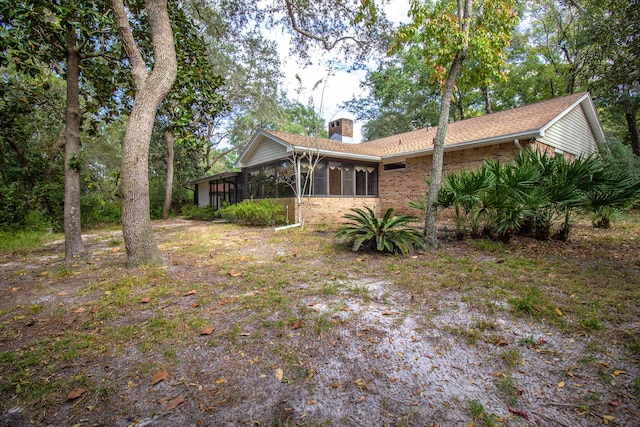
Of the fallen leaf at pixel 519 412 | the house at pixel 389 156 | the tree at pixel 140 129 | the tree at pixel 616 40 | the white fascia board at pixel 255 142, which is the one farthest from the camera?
the white fascia board at pixel 255 142

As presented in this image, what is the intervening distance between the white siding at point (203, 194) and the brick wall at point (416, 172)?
1235cm

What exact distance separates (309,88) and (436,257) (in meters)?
7.28

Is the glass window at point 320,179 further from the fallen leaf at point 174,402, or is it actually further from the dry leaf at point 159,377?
the fallen leaf at point 174,402

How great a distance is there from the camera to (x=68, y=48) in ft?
17.2

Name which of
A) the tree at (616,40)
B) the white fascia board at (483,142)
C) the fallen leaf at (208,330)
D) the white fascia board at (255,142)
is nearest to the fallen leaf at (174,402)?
the fallen leaf at (208,330)

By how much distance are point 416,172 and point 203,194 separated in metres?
14.9

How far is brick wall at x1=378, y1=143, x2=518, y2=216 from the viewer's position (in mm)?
9633

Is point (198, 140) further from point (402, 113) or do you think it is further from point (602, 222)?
point (402, 113)

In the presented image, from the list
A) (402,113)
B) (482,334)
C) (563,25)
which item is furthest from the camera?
(402,113)

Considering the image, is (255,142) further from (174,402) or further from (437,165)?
(174,402)

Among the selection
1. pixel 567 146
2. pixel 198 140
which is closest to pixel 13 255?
pixel 198 140

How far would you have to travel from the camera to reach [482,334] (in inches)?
93.0

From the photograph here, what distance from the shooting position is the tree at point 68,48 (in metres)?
4.17

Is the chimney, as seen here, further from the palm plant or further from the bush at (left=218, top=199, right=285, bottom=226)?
the palm plant
